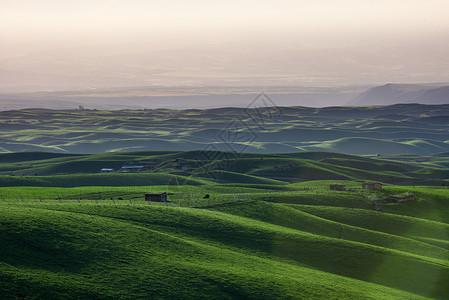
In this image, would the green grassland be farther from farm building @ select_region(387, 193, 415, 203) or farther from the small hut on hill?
the small hut on hill

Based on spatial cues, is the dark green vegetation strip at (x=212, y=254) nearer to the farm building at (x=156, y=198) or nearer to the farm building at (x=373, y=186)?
the farm building at (x=156, y=198)

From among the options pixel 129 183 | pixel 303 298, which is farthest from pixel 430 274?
pixel 129 183

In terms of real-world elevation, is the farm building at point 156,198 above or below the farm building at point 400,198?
above

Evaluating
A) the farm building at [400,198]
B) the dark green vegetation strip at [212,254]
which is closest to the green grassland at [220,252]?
the dark green vegetation strip at [212,254]

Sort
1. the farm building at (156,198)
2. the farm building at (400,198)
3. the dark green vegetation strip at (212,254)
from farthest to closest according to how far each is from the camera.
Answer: the farm building at (400,198)
the farm building at (156,198)
the dark green vegetation strip at (212,254)

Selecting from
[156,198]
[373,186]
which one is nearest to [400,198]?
[373,186]

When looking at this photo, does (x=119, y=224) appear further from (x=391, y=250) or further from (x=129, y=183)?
(x=129, y=183)

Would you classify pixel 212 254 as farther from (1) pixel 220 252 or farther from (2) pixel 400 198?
(2) pixel 400 198

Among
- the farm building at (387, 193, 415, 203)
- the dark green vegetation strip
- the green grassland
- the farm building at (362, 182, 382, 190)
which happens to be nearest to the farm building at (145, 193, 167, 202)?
the green grassland
